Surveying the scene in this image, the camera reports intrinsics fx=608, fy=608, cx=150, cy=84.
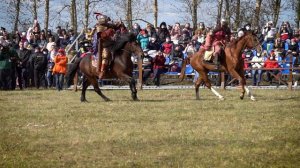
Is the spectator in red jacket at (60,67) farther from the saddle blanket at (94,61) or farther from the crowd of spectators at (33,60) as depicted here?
the saddle blanket at (94,61)

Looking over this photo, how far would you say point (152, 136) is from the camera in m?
10.8

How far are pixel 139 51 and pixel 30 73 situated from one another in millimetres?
13459

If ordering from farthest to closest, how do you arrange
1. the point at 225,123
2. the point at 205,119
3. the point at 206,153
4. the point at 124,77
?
the point at 124,77 → the point at 205,119 → the point at 225,123 → the point at 206,153

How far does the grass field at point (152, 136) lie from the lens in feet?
28.5

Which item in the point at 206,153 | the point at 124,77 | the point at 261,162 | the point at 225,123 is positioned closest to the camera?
the point at 261,162

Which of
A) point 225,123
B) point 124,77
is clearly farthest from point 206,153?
point 124,77

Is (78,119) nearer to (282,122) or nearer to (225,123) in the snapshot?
(225,123)

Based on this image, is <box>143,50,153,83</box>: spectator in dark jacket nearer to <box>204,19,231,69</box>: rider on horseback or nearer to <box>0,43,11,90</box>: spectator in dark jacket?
<box>0,43,11,90</box>: spectator in dark jacket

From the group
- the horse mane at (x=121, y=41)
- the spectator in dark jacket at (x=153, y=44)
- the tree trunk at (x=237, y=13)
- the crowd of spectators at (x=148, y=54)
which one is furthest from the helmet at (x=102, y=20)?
the tree trunk at (x=237, y=13)

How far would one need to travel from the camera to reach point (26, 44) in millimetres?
31594

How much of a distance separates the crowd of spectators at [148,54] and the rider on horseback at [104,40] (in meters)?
8.94

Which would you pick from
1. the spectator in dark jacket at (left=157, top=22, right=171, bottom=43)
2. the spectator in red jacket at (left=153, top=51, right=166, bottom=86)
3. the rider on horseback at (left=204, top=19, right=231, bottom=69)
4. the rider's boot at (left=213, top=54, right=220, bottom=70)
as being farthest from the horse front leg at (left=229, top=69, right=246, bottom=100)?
the spectator in dark jacket at (left=157, top=22, right=171, bottom=43)

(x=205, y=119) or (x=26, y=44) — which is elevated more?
(x=26, y=44)

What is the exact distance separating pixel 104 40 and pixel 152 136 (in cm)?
871
